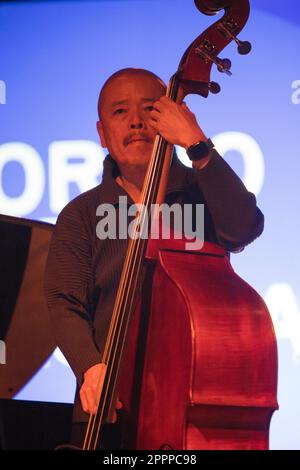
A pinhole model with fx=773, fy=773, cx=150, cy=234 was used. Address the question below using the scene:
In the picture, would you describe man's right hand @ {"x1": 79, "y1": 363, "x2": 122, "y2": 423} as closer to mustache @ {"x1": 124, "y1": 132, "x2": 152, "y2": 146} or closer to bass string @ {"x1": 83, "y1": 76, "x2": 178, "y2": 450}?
bass string @ {"x1": 83, "y1": 76, "x2": 178, "y2": 450}

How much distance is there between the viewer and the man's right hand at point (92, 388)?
1408 millimetres

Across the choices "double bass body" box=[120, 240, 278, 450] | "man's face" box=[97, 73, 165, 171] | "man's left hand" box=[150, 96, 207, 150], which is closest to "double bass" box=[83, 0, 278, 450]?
"double bass body" box=[120, 240, 278, 450]

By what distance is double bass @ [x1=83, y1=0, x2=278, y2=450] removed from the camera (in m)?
1.35

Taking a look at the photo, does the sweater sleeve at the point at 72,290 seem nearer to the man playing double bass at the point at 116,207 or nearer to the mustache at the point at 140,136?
the man playing double bass at the point at 116,207

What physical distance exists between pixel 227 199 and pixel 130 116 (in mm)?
351

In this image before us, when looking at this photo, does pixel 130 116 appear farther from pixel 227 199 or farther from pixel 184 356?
pixel 184 356

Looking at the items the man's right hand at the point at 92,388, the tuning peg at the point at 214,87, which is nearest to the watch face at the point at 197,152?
the tuning peg at the point at 214,87

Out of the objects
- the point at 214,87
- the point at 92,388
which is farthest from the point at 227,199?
the point at 92,388

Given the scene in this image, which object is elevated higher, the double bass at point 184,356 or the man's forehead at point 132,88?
the man's forehead at point 132,88

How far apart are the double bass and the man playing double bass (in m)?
0.07

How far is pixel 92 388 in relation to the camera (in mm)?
1435

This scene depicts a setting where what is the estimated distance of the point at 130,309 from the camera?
1.42 meters

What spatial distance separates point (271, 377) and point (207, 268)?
0.23 m
